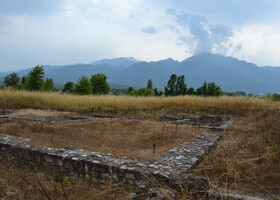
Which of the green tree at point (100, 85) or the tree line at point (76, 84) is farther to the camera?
the green tree at point (100, 85)

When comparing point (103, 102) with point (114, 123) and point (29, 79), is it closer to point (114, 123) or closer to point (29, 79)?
point (114, 123)

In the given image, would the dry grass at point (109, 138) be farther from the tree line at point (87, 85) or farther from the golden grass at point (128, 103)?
the tree line at point (87, 85)

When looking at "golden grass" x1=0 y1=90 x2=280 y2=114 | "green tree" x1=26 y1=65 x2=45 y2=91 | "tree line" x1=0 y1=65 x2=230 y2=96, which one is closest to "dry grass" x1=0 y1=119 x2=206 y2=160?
"golden grass" x1=0 y1=90 x2=280 y2=114

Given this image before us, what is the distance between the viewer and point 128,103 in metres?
14.5

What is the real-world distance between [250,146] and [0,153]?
6070mm

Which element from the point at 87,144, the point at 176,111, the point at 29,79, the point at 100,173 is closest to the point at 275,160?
the point at 100,173

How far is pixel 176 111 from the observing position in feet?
43.3

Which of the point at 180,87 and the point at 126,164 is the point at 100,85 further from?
the point at 126,164

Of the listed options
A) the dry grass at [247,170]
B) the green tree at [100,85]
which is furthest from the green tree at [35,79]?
the dry grass at [247,170]

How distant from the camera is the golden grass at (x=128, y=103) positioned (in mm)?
12984

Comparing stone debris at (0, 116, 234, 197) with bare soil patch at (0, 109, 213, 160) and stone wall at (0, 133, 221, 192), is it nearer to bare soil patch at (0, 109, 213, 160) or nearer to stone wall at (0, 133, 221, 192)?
stone wall at (0, 133, 221, 192)

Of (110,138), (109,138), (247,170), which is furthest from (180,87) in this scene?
(247,170)

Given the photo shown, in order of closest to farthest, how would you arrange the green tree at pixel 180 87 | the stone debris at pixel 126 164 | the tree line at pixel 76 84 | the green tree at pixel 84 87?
the stone debris at pixel 126 164 < the tree line at pixel 76 84 < the green tree at pixel 84 87 < the green tree at pixel 180 87

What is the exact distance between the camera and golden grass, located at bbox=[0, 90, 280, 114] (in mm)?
12984
